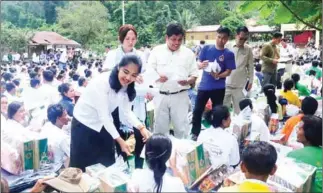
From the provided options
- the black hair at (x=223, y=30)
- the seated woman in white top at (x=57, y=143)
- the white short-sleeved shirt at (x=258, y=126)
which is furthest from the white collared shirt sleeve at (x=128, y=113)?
the black hair at (x=223, y=30)

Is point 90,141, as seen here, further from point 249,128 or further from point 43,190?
point 249,128

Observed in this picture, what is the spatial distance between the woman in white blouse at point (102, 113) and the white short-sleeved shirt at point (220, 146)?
0.50 m

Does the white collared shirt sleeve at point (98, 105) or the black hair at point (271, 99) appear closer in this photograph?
the white collared shirt sleeve at point (98, 105)

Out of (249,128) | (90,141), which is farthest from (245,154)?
(249,128)

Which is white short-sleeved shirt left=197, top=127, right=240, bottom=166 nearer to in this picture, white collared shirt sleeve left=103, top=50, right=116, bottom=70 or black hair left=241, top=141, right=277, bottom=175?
black hair left=241, top=141, right=277, bottom=175

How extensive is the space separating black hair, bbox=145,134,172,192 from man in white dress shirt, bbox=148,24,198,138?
1.58 metres

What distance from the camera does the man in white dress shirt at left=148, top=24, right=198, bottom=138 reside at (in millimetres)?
3926

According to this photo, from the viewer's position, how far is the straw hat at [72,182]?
2.12 m

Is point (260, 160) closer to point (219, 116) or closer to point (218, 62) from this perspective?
point (219, 116)

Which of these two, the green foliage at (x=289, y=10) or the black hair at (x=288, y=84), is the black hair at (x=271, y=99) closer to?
the black hair at (x=288, y=84)

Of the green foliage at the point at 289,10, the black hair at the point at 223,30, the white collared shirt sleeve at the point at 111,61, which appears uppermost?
the green foliage at the point at 289,10

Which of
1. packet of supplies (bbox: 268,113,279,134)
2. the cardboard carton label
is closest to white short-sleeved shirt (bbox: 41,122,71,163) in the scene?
the cardboard carton label

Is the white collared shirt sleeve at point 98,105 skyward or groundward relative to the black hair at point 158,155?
skyward

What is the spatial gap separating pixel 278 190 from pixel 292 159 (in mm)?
349
